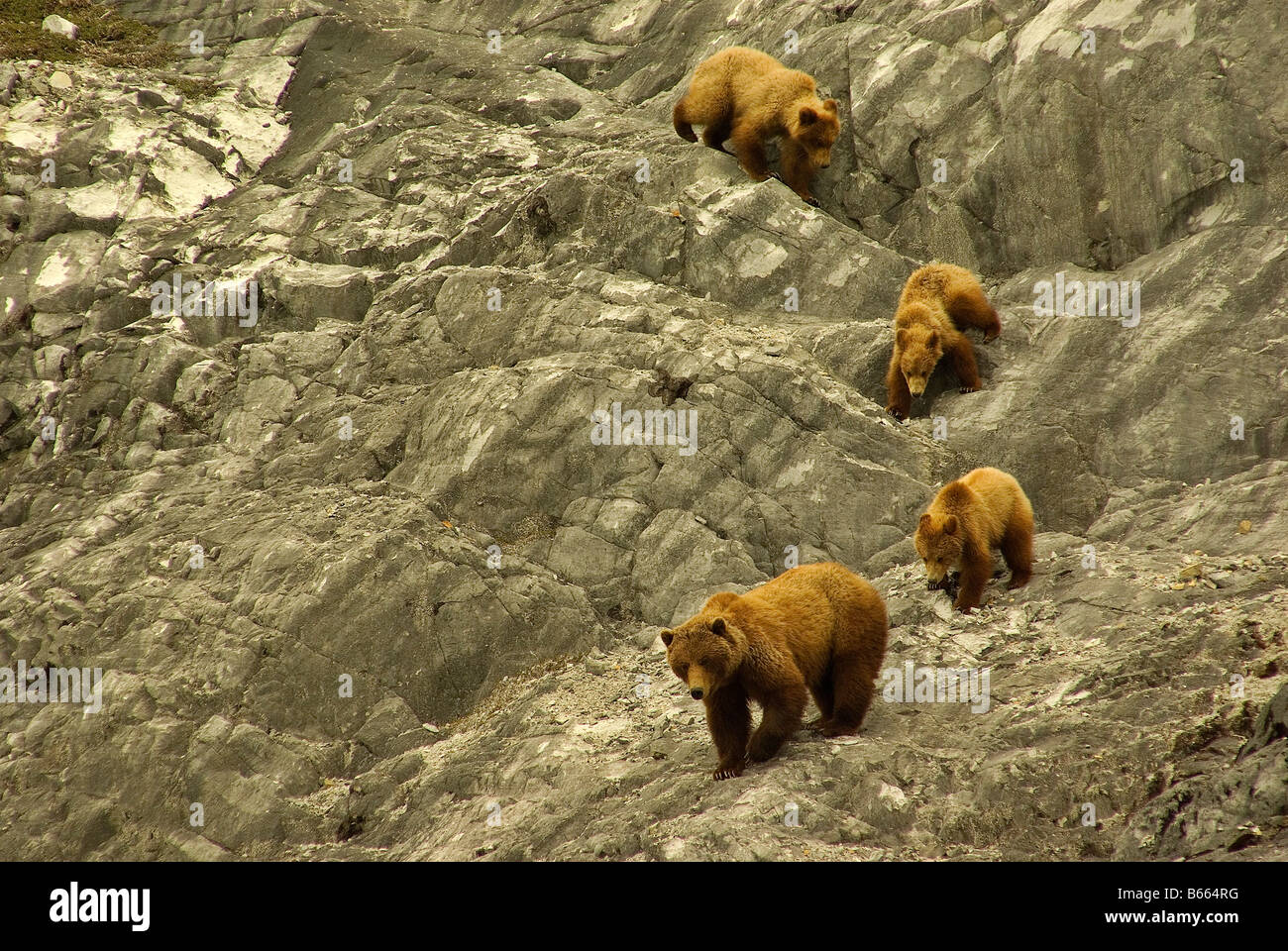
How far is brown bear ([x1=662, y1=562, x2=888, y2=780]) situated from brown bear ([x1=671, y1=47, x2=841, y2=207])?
28.9ft

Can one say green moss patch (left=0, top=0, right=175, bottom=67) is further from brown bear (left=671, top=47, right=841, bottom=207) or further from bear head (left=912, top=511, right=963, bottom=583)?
bear head (left=912, top=511, right=963, bottom=583)

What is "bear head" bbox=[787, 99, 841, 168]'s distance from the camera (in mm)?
15234

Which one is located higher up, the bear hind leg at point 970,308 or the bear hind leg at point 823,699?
the bear hind leg at point 970,308

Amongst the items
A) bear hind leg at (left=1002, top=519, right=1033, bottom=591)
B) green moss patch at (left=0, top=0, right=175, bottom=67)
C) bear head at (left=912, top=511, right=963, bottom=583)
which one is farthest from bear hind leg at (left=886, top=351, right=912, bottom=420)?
green moss patch at (left=0, top=0, right=175, bottom=67)

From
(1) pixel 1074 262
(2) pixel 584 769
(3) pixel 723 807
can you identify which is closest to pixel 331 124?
(1) pixel 1074 262

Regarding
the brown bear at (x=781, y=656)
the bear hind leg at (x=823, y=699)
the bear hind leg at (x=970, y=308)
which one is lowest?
the bear hind leg at (x=823, y=699)

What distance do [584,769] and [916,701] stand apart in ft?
10.4

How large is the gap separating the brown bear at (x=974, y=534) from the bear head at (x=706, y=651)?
3167 millimetres

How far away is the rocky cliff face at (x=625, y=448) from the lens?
8.48 m

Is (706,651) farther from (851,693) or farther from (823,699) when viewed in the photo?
(823,699)

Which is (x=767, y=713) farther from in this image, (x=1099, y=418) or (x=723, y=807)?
(x=1099, y=418)

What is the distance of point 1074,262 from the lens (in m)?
14.4

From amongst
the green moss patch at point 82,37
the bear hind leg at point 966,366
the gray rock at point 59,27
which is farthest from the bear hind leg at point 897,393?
the gray rock at point 59,27

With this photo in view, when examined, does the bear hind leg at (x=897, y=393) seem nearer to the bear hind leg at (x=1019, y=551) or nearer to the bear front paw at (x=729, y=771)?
the bear hind leg at (x=1019, y=551)
